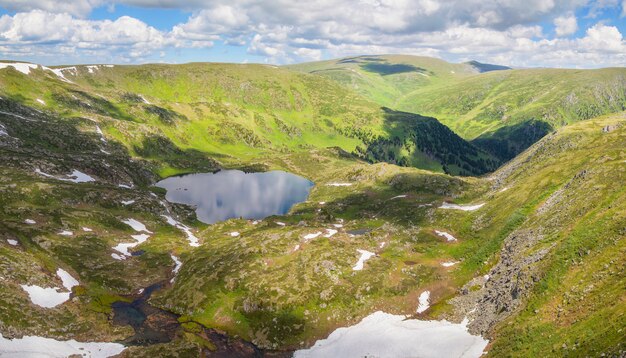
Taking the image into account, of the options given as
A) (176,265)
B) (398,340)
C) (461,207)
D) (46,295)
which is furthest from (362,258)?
(46,295)

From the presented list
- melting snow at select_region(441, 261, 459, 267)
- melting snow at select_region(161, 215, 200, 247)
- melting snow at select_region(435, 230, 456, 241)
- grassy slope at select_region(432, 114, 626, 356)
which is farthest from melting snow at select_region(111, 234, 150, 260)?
grassy slope at select_region(432, 114, 626, 356)

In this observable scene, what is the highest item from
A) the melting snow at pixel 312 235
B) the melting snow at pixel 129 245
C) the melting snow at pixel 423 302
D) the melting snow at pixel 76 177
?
the melting snow at pixel 76 177

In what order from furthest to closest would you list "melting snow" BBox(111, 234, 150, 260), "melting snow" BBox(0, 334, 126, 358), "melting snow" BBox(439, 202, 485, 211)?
"melting snow" BBox(439, 202, 485, 211) → "melting snow" BBox(111, 234, 150, 260) → "melting snow" BBox(0, 334, 126, 358)

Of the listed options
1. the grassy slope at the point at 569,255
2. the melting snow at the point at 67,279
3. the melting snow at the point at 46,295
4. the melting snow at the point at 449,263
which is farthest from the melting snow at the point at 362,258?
the melting snow at the point at 67,279

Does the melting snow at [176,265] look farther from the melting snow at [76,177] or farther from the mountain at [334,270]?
the melting snow at [76,177]

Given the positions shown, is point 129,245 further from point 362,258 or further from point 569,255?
point 569,255

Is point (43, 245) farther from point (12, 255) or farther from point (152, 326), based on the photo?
point (152, 326)

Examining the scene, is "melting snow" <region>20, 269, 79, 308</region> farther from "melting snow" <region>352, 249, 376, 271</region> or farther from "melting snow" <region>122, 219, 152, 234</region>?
"melting snow" <region>352, 249, 376, 271</region>

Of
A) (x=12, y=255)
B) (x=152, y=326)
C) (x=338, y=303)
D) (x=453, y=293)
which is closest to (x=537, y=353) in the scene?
(x=453, y=293)
